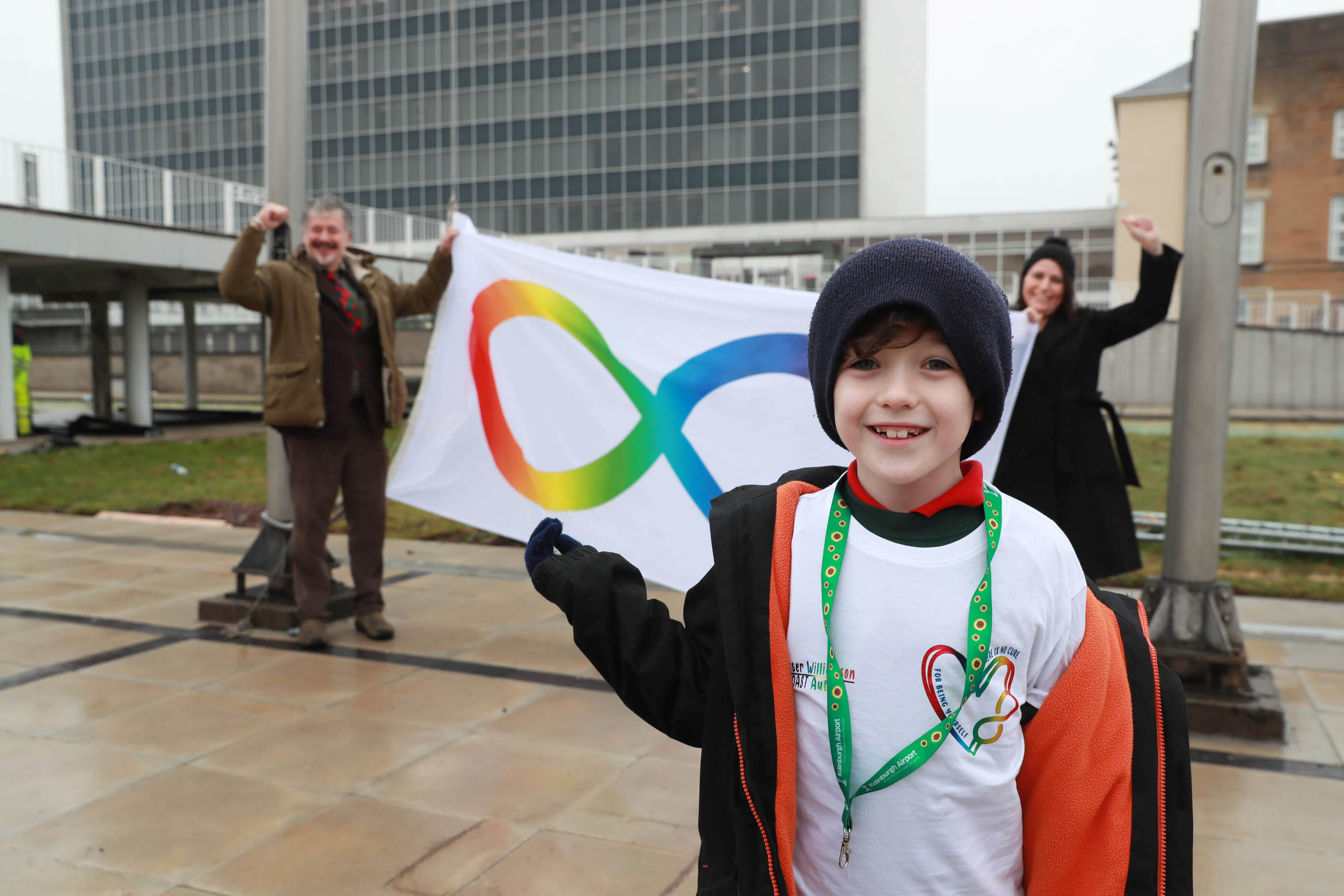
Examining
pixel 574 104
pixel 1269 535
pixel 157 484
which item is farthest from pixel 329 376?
pixel 574 104

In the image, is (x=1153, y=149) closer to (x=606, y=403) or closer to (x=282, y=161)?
(x=282, y=161)

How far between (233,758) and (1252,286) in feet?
119

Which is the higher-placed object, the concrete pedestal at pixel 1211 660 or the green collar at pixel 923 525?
the green collar at pixel 923 525

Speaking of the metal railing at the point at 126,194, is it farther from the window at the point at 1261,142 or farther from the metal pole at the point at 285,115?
the window at the point at 1261,142

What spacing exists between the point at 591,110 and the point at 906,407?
2099 inches

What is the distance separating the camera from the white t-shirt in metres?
1.42

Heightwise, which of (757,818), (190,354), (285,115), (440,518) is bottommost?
(440,518)

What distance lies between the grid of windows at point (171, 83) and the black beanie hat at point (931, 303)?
6340 cm

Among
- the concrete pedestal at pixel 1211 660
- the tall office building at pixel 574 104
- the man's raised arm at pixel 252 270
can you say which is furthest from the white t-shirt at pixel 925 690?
the tall office building at pixel 574 104

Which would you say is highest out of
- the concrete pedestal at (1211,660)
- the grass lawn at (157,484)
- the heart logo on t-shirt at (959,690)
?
the heart logo on t-shirt at (959,690)

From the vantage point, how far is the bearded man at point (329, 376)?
5172mm

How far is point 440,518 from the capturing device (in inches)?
396

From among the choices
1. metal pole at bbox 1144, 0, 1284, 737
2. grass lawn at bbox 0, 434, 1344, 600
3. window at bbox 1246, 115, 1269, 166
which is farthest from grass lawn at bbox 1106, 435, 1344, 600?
window at bbox 1246, 115, 1269, 166

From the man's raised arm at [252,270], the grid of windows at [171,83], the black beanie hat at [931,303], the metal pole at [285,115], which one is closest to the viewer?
the black beanie hat at [931,303]
